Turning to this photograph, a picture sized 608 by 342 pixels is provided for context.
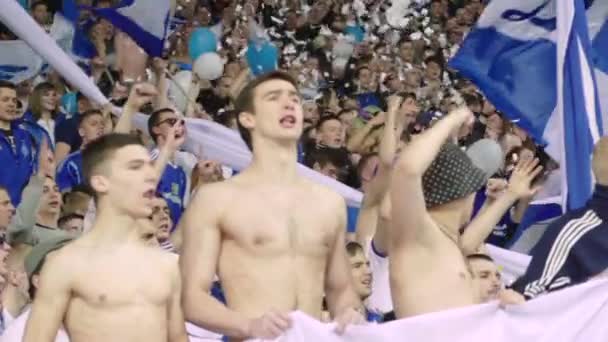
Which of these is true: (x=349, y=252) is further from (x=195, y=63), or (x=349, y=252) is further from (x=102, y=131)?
(x=195, y=63)

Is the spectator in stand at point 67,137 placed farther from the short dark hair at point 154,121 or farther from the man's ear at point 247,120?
the man's ear at point 247,120

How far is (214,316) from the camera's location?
610 centimetres

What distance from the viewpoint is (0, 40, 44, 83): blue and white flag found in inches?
437

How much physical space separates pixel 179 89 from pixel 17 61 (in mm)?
1192

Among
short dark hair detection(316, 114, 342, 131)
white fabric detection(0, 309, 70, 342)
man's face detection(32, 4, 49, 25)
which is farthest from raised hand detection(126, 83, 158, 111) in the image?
man's face detection(32, 4, 49, 25)

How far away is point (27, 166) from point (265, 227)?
3.86 metres

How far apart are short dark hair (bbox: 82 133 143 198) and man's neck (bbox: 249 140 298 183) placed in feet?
1.67

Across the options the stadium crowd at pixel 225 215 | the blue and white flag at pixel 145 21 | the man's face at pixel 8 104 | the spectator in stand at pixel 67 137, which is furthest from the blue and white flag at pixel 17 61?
the man's face at pixel 8 104

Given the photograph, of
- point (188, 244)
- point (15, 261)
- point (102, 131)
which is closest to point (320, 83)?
point (102, 131)

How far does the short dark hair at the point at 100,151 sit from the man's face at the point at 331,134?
17.2 ft

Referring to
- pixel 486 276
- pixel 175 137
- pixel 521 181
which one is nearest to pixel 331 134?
pixel 175 137

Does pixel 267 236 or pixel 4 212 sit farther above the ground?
pixel 267 236

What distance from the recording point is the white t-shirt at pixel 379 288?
7871 mm

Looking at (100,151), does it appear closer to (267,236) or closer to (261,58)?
(267,236)
